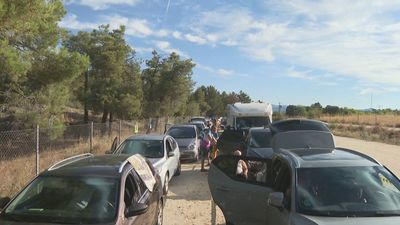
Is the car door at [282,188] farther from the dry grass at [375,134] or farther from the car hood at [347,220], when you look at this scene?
the dry grass at [375,134]

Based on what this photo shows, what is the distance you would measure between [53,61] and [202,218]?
35.7ft

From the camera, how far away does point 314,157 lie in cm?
679

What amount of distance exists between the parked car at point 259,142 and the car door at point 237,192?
7.00m

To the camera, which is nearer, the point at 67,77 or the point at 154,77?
the point at 67,77

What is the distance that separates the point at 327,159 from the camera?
21.8 ft

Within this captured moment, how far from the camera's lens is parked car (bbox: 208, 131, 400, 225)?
18.6 ft

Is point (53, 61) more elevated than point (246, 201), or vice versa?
point (53, 61)

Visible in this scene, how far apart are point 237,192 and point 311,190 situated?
4.60 feet

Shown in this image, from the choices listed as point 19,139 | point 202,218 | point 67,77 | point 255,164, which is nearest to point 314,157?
point 255,164

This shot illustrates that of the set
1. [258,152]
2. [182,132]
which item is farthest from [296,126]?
[182,132]

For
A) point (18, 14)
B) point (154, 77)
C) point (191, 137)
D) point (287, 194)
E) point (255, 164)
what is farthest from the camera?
point (154, 77)

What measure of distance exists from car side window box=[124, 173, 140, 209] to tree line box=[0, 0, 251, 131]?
6.39 m

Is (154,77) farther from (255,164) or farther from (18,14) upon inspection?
(255,164)

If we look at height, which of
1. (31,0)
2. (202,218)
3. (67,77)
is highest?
(31,0)
